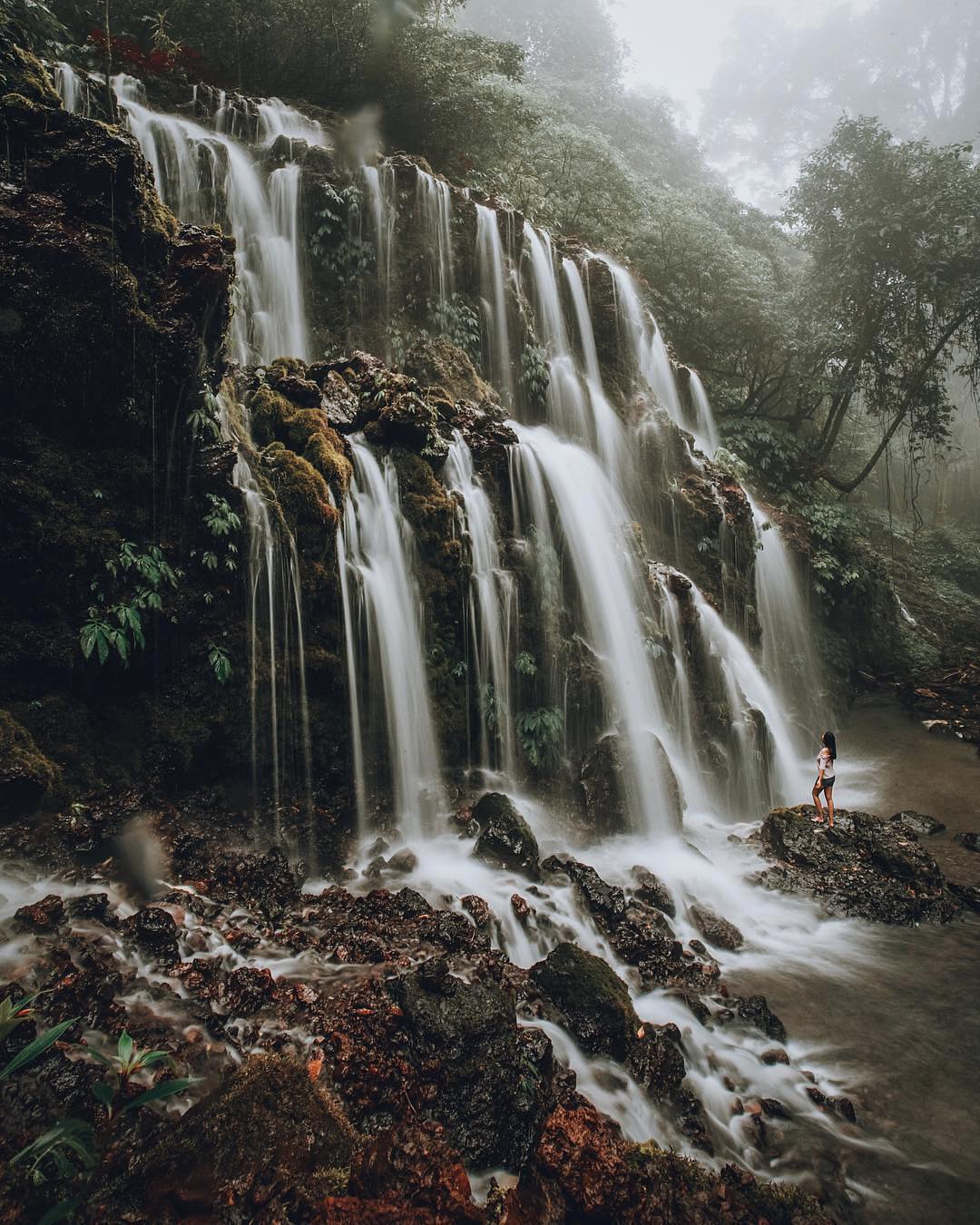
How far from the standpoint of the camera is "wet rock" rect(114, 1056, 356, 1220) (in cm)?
237

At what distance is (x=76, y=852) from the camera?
4492mm

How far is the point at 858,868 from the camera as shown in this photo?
22.4 feet

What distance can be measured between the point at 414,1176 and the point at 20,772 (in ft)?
12.5

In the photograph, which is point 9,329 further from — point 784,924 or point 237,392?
point 784,924

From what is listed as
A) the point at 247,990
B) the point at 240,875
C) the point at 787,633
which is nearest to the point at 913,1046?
the point at 247,990

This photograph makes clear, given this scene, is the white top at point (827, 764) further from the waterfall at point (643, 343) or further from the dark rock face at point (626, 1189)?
the waterfall at point (643, 343)

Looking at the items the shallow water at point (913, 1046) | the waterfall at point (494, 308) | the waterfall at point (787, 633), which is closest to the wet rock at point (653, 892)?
the shallow water at point (913, 1046)

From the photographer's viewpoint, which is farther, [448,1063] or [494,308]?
[494,308]

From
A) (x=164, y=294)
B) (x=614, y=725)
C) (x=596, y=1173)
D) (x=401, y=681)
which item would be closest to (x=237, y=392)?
(x=164, y=294)

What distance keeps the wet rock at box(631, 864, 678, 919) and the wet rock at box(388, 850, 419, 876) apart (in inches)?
92.1

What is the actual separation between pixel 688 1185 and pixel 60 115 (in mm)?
9077

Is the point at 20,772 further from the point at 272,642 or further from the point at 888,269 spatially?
the point at 888,269

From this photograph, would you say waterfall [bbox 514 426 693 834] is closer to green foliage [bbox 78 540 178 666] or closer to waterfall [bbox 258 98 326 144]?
green foliage [bbox 78 540 178 666]

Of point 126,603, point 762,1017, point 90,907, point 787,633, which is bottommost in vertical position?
point 762,1017
